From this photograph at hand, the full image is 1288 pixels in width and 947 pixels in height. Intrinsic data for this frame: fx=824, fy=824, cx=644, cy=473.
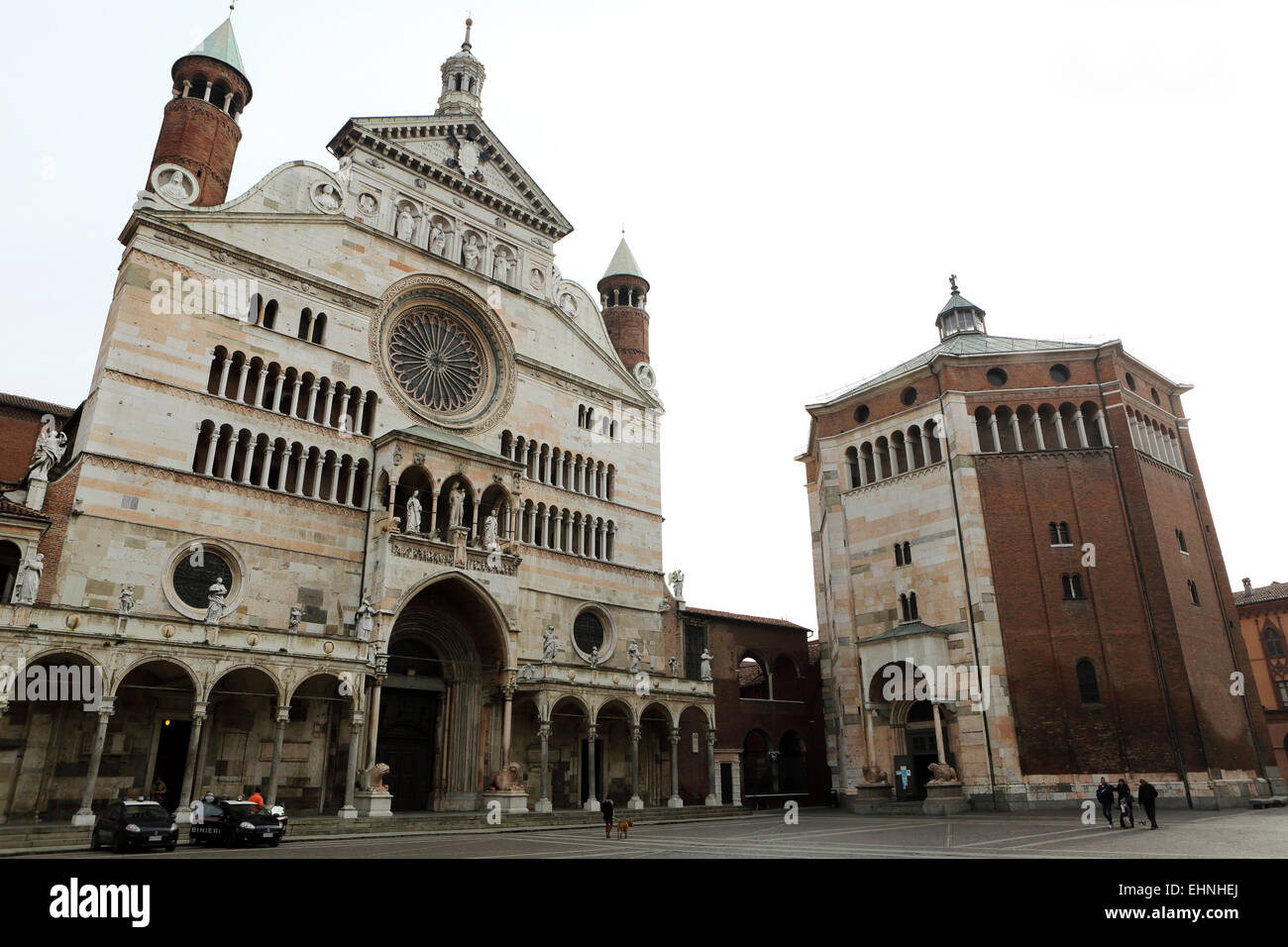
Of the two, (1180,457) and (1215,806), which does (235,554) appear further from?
(1180,457)

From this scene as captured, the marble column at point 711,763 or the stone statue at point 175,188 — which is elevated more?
the stone statue at point 175,188

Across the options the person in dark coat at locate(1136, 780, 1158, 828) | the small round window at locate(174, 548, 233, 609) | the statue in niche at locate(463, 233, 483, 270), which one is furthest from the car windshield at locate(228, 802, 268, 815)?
the statue in niche at locate(463, 233, 483, 270)

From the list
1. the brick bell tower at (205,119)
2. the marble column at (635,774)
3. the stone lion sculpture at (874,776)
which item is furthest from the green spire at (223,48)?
the stone lion sculpture at (874,776)

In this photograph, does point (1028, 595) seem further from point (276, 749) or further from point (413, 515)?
point (276, 749)

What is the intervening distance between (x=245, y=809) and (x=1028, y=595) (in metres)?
28.2

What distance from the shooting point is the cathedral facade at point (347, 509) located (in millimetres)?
22984

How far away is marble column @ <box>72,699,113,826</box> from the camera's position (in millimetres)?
19875

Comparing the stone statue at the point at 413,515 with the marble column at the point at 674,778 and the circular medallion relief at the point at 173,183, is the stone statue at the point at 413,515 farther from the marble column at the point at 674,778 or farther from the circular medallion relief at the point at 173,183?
the marble column at the point at 674,778

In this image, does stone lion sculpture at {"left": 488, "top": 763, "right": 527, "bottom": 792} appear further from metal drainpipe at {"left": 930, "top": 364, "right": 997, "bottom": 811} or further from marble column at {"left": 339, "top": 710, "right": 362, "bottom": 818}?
metal drainpipe at {"left": 930, "top": 364, "right": 997, "bottom": 811}

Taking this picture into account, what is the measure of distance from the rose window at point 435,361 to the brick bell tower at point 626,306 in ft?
33.2

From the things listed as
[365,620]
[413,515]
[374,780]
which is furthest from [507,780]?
[413,515]
